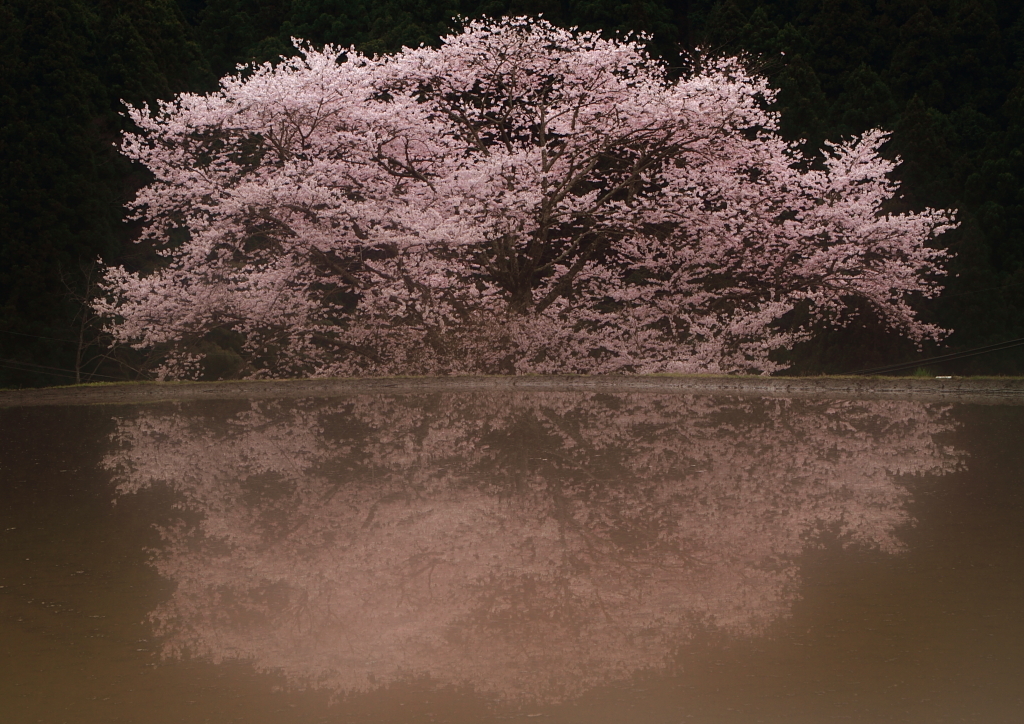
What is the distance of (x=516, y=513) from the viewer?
5875mm

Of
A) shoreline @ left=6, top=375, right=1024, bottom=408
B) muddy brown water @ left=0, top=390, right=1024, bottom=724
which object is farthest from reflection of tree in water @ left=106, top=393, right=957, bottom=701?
shoreline @ left=6, top=375, right=1024, bottom=408

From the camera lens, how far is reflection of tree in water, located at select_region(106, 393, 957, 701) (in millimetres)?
3752

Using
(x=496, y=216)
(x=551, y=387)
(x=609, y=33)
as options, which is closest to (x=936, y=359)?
(x=609, y=33)

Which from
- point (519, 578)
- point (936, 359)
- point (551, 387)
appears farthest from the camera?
point (936, 359)

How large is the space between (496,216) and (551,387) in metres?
3.53

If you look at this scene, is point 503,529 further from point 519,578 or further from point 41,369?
point 41,369

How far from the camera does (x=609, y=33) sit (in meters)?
24.7

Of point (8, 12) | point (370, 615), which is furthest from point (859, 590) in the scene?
point (8, 12)

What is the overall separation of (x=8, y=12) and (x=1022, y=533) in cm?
2519

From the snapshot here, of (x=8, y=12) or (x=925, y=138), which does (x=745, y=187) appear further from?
(x=8, y=12)

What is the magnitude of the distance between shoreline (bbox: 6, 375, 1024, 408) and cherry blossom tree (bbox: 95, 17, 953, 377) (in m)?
2.39

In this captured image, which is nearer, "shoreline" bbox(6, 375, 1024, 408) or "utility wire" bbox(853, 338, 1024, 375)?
"shoreline" bbox(6, 375, 1024, 408)

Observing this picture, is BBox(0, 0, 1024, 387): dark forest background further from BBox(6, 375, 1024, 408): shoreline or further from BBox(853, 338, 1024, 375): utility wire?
BBox(6, 375, 1024, 408): shoreline

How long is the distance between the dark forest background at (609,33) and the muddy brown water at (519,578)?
14852mm
